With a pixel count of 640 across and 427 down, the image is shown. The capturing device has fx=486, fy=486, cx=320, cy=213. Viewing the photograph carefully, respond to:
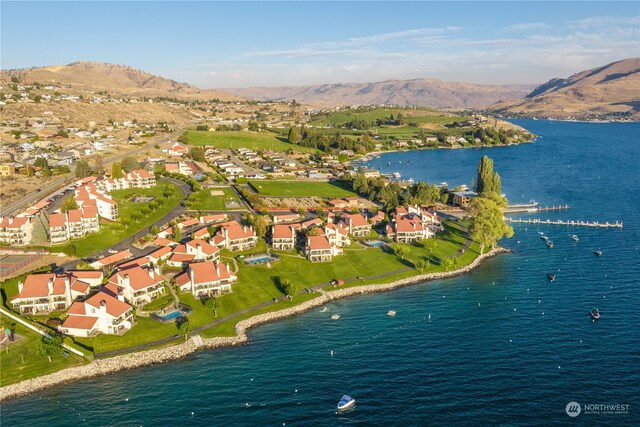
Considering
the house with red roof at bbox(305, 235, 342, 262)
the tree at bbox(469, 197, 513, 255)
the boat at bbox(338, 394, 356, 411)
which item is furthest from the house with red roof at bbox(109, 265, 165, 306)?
the tree at bbox(469, 197, 513, 255)

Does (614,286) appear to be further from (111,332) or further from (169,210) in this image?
(169,210)

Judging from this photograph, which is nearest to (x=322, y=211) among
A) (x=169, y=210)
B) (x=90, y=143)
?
(x=169, y=210)

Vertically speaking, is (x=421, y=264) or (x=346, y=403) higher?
(x=421, y=264)

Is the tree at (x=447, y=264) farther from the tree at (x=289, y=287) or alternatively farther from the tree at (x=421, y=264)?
the tree at (x=289, y=287)

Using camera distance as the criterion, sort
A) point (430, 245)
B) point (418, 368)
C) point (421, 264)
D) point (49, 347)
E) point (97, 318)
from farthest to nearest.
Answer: point (430, 245)
point (421, 264)
point (97, 318)
point (418, 368)
point (49, 347)

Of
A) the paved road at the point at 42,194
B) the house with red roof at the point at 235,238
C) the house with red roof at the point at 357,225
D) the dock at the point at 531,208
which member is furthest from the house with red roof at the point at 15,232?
the dock at the point at 531,208

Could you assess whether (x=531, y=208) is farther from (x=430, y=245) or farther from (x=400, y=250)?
(x=400, y=250)

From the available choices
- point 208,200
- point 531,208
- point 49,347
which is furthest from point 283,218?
point 531,208
